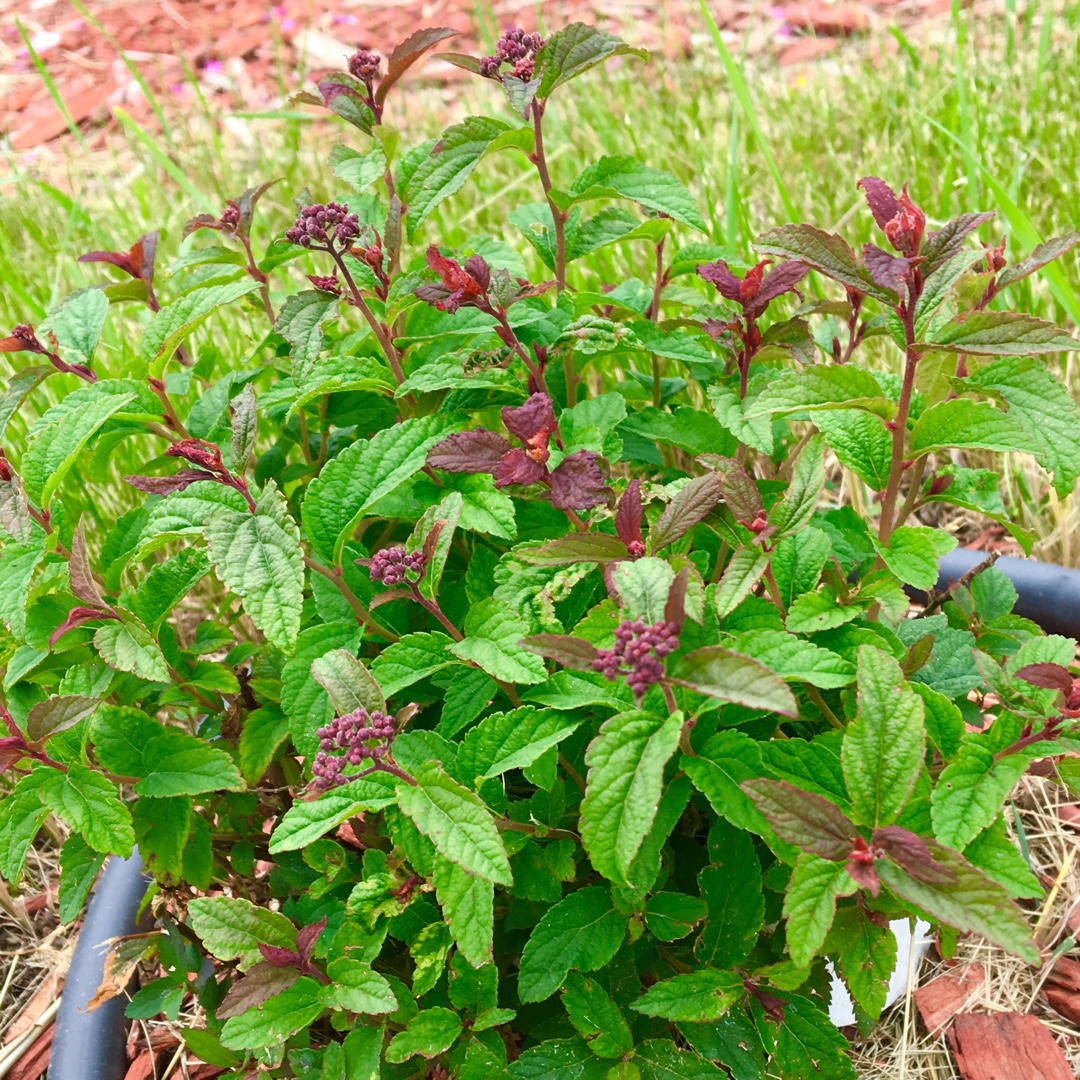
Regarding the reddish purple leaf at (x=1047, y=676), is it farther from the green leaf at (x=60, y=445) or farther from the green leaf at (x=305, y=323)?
the green leaf at (x=60, y=445)

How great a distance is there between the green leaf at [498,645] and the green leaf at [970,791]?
36 centimetres

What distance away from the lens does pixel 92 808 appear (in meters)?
1.06

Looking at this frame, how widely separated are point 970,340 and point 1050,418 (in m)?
0.11

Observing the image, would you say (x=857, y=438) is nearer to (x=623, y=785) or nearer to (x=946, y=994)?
(x=623, y=785)

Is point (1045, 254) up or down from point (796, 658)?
up

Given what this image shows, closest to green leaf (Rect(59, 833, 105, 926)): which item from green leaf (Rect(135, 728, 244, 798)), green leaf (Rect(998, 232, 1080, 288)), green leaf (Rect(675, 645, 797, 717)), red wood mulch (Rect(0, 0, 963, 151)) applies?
green leaf (Rect(135, 728, 244, 798))

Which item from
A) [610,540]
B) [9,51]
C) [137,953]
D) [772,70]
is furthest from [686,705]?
[9,51]

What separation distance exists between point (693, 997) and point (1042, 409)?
2.13ft

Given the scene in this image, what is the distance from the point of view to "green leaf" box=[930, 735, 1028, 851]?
2.90 ft

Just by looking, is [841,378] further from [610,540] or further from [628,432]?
[628,432]

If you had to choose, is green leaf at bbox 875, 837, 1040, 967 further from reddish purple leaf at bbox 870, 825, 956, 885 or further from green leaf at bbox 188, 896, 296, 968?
green leaf at bbox 188, 896, 296, 968

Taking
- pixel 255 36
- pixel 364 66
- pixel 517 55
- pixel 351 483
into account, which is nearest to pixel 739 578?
pixel 351 483

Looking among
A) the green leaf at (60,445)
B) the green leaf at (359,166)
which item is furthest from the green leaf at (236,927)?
the green leaf at (359,166)

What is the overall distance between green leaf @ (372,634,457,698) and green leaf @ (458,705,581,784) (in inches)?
3.2
